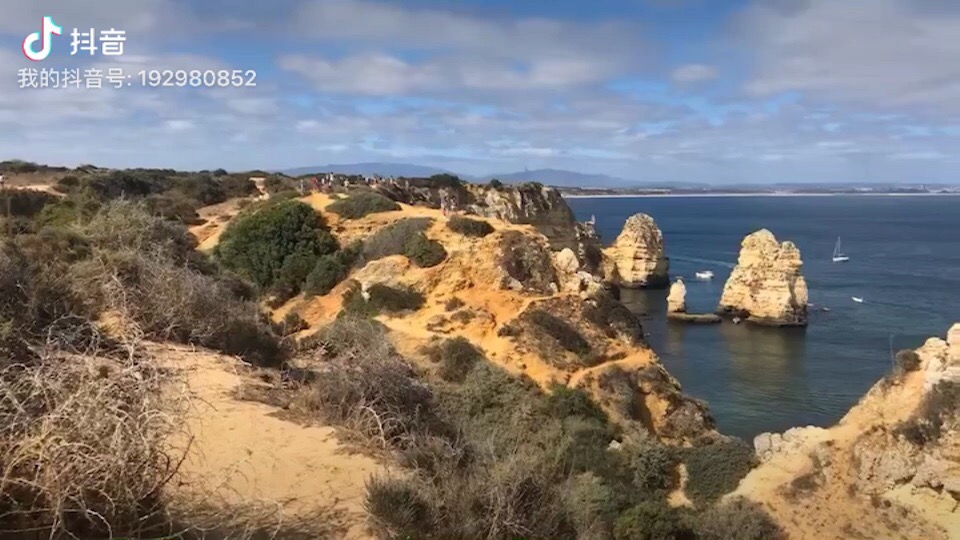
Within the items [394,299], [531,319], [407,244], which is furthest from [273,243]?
[531,319]

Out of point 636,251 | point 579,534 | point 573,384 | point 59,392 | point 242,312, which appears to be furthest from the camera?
point 636,251

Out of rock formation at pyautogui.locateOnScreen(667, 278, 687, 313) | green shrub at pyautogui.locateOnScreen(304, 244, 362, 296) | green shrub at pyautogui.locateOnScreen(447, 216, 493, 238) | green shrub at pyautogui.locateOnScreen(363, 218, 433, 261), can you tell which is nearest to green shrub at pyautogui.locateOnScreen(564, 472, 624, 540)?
green shrub at pyautogui.locateOnScreen(447, 216, 493, 238)

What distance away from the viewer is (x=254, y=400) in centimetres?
941

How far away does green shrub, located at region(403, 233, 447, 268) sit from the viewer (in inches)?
958

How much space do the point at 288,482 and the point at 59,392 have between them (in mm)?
2712

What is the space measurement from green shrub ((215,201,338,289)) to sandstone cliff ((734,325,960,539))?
1625cm

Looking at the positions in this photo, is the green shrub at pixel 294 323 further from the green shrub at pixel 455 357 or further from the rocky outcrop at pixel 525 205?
the rocky outcrop at pixel 525 205

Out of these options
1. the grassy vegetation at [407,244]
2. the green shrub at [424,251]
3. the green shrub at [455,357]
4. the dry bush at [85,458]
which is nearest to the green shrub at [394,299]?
the green shrub at [424,251]

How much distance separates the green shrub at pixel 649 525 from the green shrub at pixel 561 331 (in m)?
9.38

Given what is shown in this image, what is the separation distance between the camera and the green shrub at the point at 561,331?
2112 cm

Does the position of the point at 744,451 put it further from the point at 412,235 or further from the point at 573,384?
the point at 412,235

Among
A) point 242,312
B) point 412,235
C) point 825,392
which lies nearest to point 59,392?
point 242,312

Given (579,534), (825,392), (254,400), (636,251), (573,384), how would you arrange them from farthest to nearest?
1. (636,251)
2. (825,392)
3. (573,384)
4. (254,400)
5. (579,534)

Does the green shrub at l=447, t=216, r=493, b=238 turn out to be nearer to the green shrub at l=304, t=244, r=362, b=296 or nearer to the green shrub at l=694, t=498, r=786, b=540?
the green shrub at l=304, t=244, r=362, b=296
